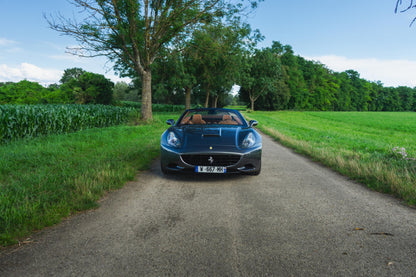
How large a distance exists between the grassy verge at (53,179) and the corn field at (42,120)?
3.86 ft

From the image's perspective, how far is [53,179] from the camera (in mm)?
4258

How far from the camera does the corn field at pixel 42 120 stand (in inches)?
331

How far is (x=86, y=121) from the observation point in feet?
40.8

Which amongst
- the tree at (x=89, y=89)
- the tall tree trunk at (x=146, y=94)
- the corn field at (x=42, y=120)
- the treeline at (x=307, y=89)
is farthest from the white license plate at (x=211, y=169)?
the tree at (x=89, y=89)

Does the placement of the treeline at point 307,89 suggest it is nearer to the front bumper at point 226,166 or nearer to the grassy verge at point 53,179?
the grassy verge at point 53,179

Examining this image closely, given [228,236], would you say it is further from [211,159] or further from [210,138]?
[210,138]

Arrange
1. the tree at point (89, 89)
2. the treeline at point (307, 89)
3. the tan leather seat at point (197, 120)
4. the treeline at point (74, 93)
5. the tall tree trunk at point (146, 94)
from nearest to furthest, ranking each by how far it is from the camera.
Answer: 1. the tan leather seat at point (197, 120)
2. the tall tree trunk at point (146, 94)
3. the tree at point (89, 89)
4. the treeline at point (74, 93)
5. the treeline at point (307, 89)

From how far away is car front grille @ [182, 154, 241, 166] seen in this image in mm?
4391

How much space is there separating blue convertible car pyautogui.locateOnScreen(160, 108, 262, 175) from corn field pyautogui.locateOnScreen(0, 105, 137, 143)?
6.77 m

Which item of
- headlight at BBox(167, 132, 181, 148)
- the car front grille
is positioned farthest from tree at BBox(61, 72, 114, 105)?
the car front grille

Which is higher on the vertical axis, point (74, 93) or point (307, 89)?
point (307, 89)

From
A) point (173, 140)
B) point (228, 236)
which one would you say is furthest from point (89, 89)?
point (228, 236)

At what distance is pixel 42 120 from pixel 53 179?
6792 mm

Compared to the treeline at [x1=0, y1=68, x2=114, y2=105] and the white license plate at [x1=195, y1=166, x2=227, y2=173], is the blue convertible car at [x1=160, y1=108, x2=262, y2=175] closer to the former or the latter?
the white license plate at [x1=195, y1=166, x2=227, y2=173]
